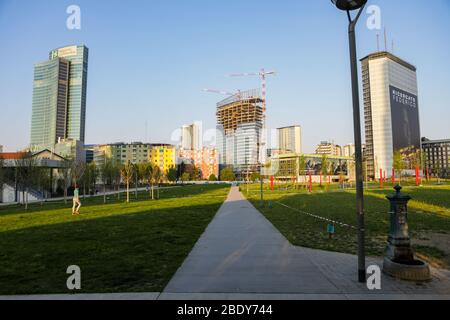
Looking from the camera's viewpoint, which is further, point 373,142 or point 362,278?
point 373,142

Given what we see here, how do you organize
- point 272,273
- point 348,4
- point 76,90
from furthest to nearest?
point 76,90, point 272,273, point 348,4

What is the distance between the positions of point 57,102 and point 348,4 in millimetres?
187642

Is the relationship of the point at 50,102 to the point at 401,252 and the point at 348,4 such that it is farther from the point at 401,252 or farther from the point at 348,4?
the point at 401,252

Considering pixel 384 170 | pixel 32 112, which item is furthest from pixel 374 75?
pixel 32 112

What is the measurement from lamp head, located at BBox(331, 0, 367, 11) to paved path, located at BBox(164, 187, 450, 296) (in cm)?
592

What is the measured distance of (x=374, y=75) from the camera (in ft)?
479

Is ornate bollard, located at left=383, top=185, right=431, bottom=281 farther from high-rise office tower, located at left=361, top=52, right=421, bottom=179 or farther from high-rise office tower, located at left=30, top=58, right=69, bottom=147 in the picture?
high-rise office tower, located at left=30, top=58, right=69, bottom=147

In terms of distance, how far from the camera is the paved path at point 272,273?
554cm

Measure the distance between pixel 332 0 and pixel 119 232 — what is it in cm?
1158

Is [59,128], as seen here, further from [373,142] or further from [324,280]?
[324,280]

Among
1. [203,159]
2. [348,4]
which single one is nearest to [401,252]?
[348,4]

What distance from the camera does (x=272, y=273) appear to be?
657cm

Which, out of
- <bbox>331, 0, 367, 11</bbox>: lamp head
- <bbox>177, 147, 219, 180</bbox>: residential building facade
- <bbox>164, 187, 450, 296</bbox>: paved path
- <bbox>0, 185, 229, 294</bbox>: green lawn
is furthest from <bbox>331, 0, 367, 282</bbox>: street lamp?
<bbox>177, 147, 219, 180</bbox>: residential building facade
